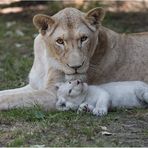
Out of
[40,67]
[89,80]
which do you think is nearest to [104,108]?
[89,80]

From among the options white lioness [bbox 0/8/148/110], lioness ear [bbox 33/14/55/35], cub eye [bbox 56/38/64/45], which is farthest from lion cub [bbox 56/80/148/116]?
lioness ear [bbox 33/14/55/35]

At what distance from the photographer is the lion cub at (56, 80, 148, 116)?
5.47 m

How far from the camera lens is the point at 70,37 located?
5516 millimetres

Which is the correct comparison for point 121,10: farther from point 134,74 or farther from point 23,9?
point 134,74

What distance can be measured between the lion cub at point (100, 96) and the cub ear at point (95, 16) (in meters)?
0.55

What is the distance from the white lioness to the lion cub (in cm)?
11

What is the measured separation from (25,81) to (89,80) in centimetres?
147

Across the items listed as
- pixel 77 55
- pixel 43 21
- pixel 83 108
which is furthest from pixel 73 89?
pixel 43 21

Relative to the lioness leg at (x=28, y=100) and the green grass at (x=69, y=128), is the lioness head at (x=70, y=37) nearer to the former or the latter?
the lioness leg at (x=28, y=100)

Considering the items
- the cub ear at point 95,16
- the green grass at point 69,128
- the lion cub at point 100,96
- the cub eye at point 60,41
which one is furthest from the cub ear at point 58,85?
the cub ear at point 95,16

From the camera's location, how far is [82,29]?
18.4 feet

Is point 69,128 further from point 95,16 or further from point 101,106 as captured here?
point 95,16

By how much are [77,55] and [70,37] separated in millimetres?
184

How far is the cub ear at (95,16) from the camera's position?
5.72m
